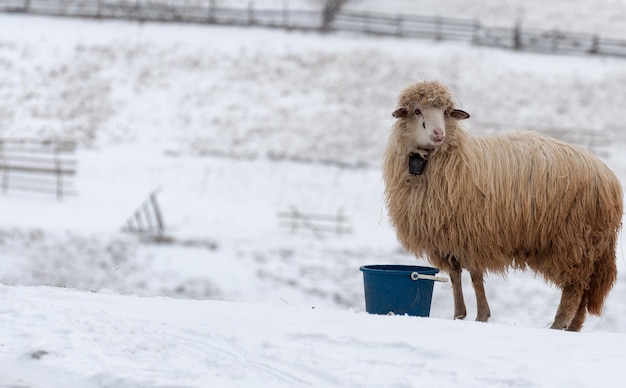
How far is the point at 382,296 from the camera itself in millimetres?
7094

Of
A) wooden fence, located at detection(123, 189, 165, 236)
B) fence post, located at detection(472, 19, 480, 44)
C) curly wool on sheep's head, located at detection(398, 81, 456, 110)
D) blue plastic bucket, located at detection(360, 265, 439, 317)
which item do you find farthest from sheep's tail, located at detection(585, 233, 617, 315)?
fence post, located at detection(472, 19, 480, 44)

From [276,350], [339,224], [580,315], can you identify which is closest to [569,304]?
[580,315]

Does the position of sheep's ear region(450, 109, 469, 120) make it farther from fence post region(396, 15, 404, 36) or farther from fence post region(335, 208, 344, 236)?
fence post region(396, 15, 404, 36)

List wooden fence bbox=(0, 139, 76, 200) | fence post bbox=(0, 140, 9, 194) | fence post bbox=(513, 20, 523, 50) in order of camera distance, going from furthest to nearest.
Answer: fence post bbox=(513, 20, 523, 50) → wooden fence bbox=(0, 139, 76, 200) → fence post bbox=(0, 140, 9, 194)

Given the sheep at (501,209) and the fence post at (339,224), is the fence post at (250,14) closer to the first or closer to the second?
the fence post at (339,224)

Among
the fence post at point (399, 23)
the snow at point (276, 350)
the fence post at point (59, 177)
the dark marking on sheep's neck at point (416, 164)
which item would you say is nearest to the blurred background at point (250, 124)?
the fence post at point (399, 23)

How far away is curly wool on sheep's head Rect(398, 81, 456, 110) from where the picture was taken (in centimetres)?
762

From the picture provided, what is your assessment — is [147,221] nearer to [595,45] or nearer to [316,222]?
[316,222]

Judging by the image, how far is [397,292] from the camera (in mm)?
7035

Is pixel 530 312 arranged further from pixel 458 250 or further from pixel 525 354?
pixel 525 354

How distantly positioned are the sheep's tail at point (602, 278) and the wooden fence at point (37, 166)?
16225 mm

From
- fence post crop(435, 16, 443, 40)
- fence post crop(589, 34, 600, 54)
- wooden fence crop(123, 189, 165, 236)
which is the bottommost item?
wooden fence crop(123, 189, 165, 236)

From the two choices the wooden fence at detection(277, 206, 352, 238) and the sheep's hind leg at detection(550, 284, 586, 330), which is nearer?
the sheep's hind leg at detection(550, 284, 586, 330)

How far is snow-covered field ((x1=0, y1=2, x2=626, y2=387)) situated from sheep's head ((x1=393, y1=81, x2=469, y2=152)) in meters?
0.81
